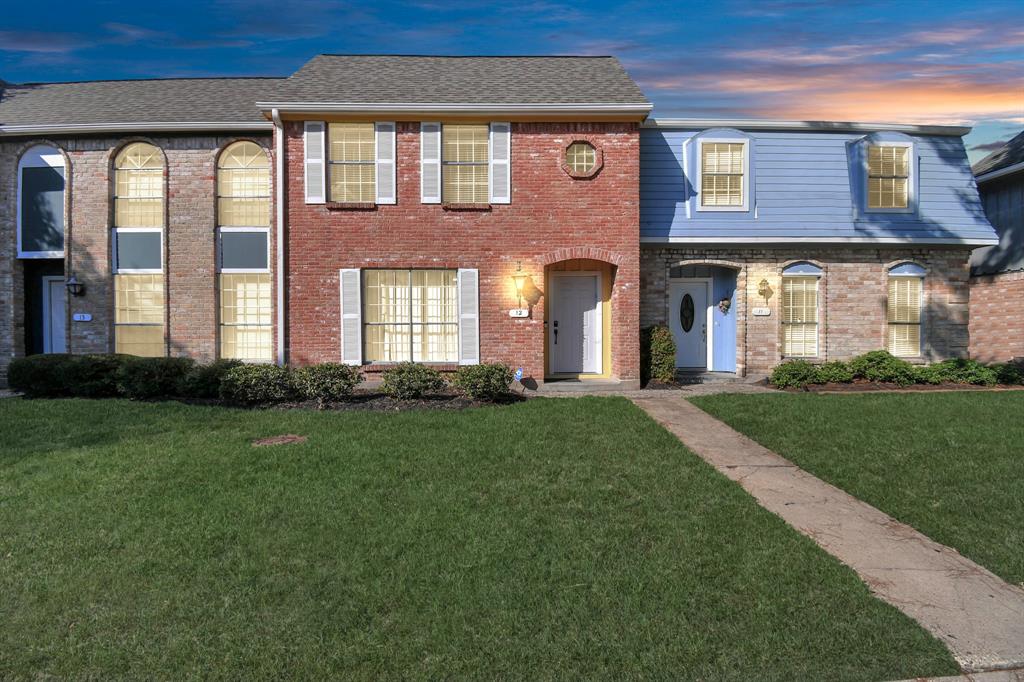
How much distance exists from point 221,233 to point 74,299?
351cm

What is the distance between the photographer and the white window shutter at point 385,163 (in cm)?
1253

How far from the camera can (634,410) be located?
33.4 ft

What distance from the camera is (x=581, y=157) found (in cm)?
1270

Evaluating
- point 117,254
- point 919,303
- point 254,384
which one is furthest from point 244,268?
point 919,303

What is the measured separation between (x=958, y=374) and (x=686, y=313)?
5405 millimetres

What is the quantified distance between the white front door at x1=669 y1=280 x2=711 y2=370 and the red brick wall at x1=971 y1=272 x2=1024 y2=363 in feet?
21.7

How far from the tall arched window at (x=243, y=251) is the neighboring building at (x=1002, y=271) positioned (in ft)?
53.6

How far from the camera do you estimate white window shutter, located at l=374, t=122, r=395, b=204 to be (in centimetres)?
1253

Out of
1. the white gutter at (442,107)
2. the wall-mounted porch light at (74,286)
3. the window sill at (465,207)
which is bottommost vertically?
the wall-mounted porch light at (74,286)

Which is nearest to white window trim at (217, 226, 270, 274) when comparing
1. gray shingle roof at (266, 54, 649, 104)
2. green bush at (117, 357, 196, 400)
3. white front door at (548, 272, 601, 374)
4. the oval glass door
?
gray shingle roof at (266, 54, 649, 104)

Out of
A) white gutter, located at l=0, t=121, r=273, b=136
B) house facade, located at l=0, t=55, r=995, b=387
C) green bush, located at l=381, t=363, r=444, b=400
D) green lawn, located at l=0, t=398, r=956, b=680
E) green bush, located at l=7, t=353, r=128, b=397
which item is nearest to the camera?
green lawn, located at l=0, t=398, r=956, b=680

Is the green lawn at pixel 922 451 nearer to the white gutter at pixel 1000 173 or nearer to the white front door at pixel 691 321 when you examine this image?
the white front door at pixel 691 321

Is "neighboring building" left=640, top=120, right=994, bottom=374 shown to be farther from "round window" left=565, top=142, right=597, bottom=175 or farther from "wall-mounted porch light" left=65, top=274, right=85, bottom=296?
"wall-mounted porch light" left=65, top=274, right=85, bottom=296

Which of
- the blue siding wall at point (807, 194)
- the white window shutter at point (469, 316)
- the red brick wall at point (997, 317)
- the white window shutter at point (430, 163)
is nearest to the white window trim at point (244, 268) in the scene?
the white window shutter at point (430, 163)
